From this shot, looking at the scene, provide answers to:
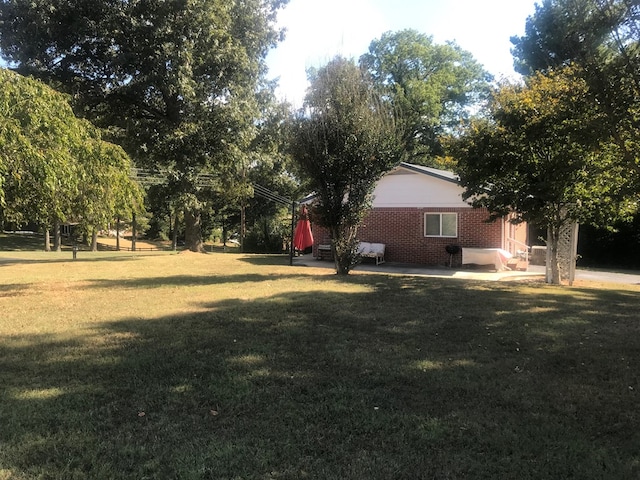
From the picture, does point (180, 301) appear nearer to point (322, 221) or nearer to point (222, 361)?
point (222, 361)

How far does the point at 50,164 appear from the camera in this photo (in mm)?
7301

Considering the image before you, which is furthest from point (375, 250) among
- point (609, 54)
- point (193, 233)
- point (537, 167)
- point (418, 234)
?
point (609, 54)

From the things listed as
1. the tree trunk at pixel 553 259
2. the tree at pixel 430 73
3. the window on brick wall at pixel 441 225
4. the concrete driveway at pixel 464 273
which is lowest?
the concrete driveway at pixel 464 273

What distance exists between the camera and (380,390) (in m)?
4.33

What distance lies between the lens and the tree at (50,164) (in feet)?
23.4

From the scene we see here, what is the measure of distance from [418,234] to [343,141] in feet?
26.2

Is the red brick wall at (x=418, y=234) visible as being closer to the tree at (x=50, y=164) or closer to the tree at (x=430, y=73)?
the tree at (x=50, y=164)

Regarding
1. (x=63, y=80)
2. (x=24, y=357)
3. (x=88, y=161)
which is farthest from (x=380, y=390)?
(x=63, y=80)

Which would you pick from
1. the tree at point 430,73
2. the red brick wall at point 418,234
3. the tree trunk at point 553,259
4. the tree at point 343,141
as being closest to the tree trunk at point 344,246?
the tree at point 343,141

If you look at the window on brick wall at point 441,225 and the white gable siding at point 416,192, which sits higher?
the white gable siding at point 416,192

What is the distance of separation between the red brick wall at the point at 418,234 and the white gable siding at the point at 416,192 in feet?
0.75

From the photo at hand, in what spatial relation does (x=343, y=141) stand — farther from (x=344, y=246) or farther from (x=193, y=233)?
(x=193, y=233)

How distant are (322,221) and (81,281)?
20.6 feet

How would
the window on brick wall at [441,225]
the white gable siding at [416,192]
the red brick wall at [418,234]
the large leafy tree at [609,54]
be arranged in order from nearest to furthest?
the large leafy tree at [609,54] → the red brick wall at [418,234] → the white gable siding at [416,192] → the window on brick wall at [441,225]
